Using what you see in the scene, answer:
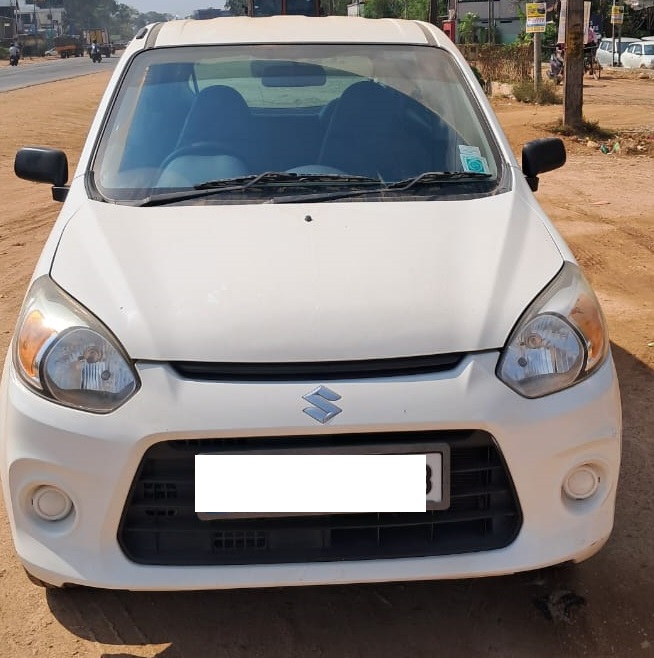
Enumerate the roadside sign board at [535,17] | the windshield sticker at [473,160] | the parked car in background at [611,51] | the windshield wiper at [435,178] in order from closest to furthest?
the windshield wiper at [435,178]
the windshield sticker at [473,160]
the roadside sign board at [535,17]
the parked car in background at [611,51]

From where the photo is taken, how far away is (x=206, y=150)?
11.0 feet

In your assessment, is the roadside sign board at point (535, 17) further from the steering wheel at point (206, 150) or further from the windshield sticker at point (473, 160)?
the steering wheel at point (206, 150)

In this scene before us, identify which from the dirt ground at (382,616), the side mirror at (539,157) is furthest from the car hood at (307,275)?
the dirt ground at (382,616)

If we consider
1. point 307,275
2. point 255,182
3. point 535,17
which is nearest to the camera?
point 307,275

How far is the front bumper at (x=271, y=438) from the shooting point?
2.19 m

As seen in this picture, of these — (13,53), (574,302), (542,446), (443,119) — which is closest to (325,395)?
(542,446)

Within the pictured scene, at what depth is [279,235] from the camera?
274 cm

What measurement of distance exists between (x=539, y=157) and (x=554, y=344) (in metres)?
1.45

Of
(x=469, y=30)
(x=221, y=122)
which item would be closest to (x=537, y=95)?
(x=221, y=122)

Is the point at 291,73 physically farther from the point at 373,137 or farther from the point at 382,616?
the point at 382,616

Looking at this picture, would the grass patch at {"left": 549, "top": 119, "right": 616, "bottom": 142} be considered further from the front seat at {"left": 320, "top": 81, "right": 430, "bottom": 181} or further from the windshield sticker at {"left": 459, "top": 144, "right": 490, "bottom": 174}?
the windshield sticker at {"left": 459, "top": 144, "right": 490, "bottom": 174}

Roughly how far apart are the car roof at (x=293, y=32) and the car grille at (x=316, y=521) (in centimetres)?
216

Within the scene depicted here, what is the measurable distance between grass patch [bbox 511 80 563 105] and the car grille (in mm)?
18755

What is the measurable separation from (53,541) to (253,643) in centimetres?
70
